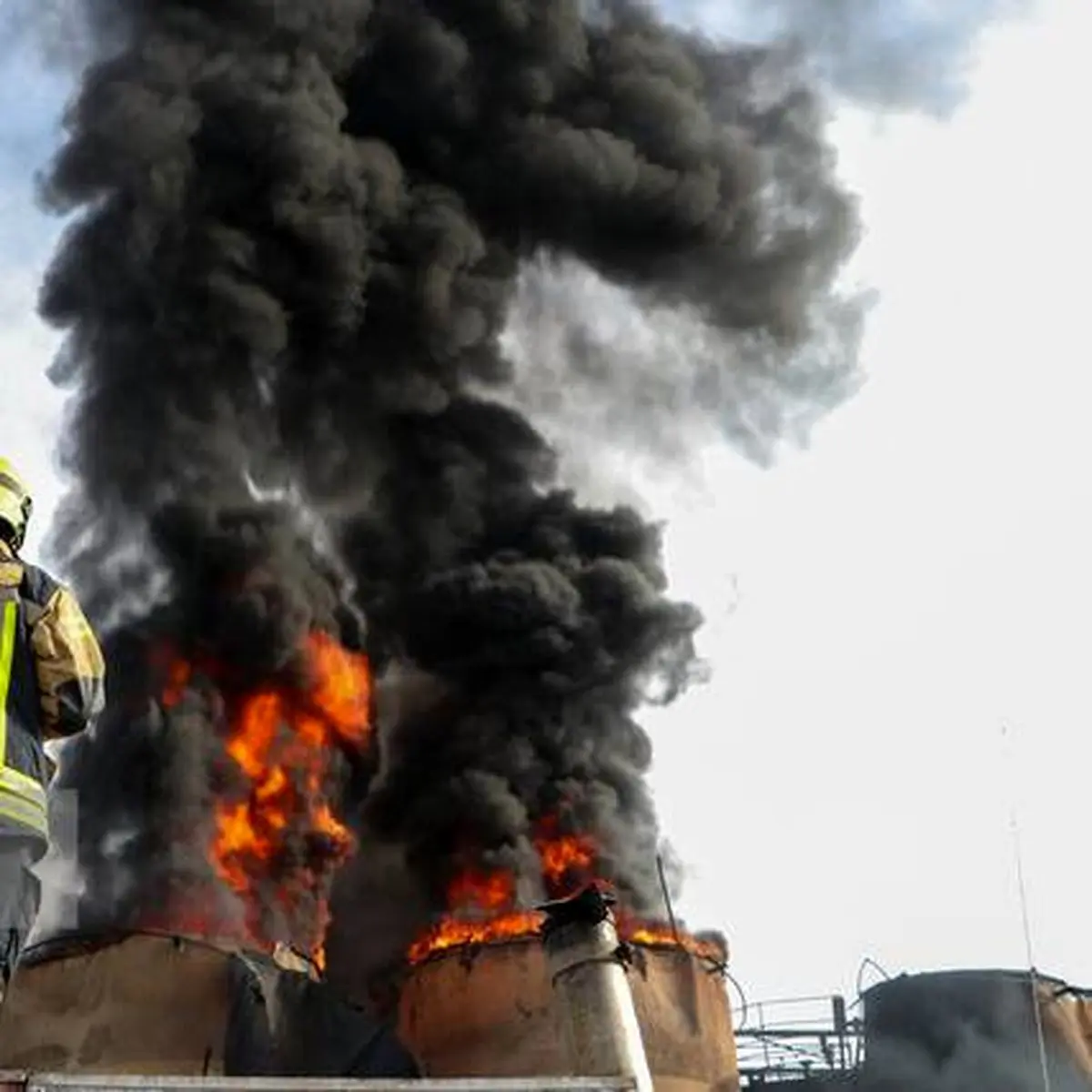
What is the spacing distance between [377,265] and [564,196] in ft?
12.2

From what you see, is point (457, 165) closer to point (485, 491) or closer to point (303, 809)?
point (485, 491)

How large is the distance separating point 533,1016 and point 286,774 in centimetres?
900

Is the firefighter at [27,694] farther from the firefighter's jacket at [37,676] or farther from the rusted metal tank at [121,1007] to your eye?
the rusted metal tank at [121,1007]

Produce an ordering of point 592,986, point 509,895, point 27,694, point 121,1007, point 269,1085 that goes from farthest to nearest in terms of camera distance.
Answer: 1. point 509,895
2. point 121,1007
3. point 592,986
4. point 27,694
5. point 269,1085

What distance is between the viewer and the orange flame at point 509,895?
60.2 ft

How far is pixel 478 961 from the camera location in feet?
54.1

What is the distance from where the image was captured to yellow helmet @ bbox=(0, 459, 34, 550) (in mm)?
4230

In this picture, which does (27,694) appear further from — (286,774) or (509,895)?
(286,774)

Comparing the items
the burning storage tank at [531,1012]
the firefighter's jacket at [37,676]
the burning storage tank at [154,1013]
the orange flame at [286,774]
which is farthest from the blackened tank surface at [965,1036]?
the firefighter's jacket at [37,676]

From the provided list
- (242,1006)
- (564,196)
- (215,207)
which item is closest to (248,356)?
(215,207)

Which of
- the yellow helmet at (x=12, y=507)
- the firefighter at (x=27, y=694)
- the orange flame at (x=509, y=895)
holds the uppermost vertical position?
the orange flame at (x=509, y=895)

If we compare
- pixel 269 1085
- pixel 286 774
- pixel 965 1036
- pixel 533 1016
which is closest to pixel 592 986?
pixel 269 1085

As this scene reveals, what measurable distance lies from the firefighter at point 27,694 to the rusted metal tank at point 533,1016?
11.8 meters

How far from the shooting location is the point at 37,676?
4.18m
